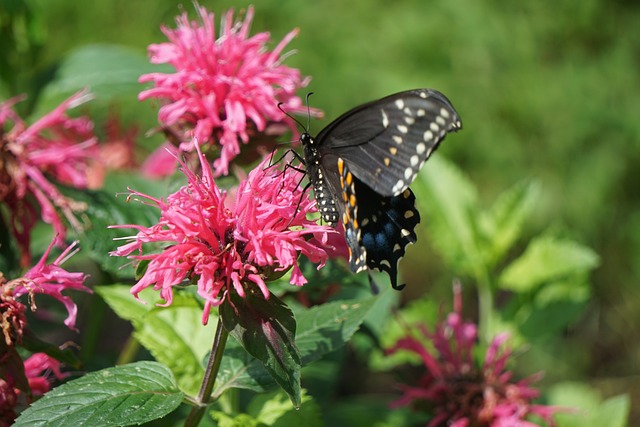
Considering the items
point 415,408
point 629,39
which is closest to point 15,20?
point 415,408

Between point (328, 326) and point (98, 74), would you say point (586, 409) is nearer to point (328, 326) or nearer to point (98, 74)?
point (328, 326)

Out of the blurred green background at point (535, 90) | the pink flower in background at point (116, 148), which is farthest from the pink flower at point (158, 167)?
the blurred green background at point (535, 90)

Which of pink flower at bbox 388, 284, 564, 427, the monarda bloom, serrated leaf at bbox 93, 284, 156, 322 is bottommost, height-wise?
pink flower at bbox 388, 284, 564, 427

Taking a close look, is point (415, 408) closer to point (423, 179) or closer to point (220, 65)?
point (423, 179)

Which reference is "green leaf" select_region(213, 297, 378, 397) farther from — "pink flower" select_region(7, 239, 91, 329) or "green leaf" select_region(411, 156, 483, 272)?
"green leaf" select_region(411, 156, 483, 272)

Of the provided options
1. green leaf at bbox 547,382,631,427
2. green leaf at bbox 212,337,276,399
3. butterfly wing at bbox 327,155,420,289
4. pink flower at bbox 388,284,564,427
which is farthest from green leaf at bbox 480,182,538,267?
green leaf at bbox 212,337,276,399

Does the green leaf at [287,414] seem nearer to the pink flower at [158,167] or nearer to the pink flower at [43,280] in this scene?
the pink flower at [43,280]
